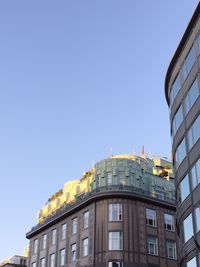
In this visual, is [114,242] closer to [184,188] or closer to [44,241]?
[44,241]

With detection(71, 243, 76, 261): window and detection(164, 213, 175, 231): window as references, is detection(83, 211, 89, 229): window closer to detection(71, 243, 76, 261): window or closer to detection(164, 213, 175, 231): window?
detection(71, 243, 76, 261): window

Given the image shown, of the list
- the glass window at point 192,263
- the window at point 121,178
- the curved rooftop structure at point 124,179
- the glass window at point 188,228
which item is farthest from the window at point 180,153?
the window at point 121,178

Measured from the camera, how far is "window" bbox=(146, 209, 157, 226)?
5998 cm

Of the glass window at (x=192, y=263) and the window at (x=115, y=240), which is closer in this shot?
the glass window at (x=192, y=263)

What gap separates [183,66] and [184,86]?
1864 millimetres

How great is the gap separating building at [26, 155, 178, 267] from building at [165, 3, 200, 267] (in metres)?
18.6

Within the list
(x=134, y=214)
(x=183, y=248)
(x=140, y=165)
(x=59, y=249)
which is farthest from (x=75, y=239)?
(x=183, y=248)

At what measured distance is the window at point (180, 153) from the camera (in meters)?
38.4

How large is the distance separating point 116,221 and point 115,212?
3.98 ft

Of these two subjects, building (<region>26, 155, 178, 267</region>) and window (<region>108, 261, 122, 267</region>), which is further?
building (<region>26, 155, 178, 267</region>)

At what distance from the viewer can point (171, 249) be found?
198 ft

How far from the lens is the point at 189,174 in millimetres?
36438

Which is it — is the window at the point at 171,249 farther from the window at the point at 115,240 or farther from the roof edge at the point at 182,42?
the roof edge at the point at 182,42

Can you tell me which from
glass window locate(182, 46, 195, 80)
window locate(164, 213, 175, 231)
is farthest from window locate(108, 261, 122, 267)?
glass window locate(182, 46, 195, 80)
